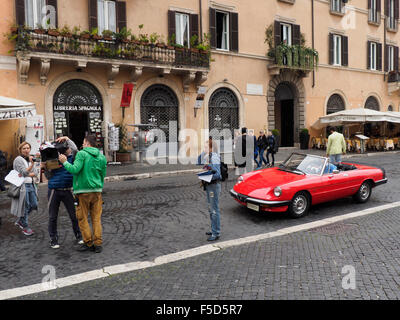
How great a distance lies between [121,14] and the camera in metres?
16.2

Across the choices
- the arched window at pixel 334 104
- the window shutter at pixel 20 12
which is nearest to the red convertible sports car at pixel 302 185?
the window shutter at pixel 20 12

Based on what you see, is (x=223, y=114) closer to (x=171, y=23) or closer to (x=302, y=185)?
(x=171, y=23)

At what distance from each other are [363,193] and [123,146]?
1091 centimetres

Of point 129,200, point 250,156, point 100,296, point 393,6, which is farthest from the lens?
point 393,6

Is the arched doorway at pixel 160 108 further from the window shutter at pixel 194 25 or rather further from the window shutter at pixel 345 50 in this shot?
the window shutter at pixel 345 50

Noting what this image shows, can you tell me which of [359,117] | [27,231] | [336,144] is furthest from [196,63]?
[27,231]

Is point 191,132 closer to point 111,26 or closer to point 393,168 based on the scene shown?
point 111,26

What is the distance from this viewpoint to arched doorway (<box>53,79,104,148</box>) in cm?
1524

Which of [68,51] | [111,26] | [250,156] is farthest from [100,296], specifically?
[111,26]

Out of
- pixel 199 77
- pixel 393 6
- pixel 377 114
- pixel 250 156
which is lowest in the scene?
pixel 250 156

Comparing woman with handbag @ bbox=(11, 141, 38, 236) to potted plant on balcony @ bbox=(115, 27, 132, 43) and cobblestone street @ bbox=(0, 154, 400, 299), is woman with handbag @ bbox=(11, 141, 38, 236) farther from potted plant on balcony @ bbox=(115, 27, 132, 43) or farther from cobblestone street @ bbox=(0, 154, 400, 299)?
potted plant on balcony @ bbox=(115, 27, 132, 43)

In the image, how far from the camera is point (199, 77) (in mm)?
18203

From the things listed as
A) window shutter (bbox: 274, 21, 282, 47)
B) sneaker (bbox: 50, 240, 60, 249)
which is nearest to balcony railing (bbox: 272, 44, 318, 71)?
window shutter (bbox: 274, 21, 282, 47)

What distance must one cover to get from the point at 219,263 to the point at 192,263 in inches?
14.2
